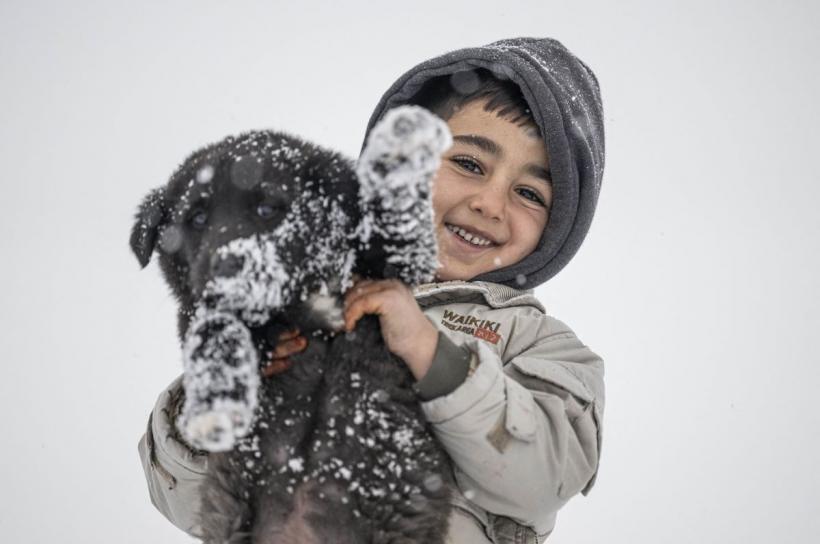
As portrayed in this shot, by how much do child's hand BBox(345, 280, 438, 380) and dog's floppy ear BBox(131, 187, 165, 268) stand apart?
0.92 metres

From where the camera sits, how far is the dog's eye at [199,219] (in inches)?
89.2

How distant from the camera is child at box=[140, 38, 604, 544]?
2102 millimetres

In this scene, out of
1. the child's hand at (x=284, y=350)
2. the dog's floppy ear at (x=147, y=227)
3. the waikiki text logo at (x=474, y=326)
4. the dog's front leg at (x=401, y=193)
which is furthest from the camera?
the waikiki text logo at (x=474, y=326)

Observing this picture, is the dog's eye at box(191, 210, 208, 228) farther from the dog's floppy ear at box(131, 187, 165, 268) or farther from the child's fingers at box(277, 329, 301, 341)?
the child's fingers at box(277, 329, 301, 341)

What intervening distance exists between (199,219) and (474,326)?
1289 millimetres

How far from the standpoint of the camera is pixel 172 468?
2.72 meters

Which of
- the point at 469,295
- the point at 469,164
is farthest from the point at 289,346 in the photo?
the point at 469,164

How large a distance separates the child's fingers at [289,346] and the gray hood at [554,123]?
1.36 metres

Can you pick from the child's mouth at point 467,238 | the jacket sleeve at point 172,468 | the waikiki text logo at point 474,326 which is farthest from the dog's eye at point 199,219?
the child's mouth at point 467,238

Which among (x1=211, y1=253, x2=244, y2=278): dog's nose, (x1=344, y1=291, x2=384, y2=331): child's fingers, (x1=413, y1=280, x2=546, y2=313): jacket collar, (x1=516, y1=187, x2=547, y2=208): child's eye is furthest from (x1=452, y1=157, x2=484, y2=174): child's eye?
(x1=211, y1=253, x2=244, y2=278): dog's nose

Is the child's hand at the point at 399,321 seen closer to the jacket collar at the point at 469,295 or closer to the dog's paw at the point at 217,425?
the dog's paw at the point at 217,425

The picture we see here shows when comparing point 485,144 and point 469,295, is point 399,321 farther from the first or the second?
point 485,144

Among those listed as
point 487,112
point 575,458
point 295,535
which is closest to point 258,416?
point 295,535

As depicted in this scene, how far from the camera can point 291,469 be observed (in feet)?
6.75
